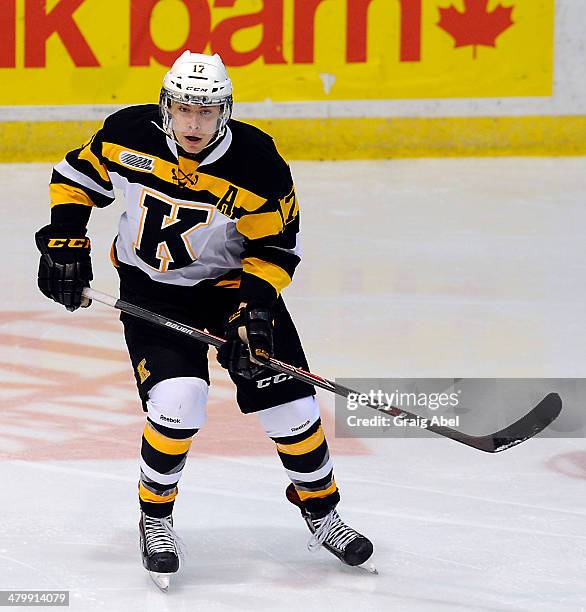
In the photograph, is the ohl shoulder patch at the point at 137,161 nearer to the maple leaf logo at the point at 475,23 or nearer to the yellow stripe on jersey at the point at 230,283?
the yellow stripe on jersey at the point at 230,283

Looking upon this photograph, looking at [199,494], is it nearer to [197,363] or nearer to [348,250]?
[197,363]

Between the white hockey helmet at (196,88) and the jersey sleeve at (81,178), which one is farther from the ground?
the white hockey helmet at (196,88)

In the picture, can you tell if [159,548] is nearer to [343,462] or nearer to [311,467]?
[311,467]

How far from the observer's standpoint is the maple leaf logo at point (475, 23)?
7.36 metres

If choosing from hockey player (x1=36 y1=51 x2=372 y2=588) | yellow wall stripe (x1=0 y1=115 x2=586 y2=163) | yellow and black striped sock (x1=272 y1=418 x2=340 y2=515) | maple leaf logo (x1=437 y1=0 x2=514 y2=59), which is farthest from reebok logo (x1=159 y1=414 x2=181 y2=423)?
maple leaf logo (x1=437 y1=0 x2=514 y2=59)

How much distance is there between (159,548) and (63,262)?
60 centimetres

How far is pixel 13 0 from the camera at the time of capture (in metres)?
7.23

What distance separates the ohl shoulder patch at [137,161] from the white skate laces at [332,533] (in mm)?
802

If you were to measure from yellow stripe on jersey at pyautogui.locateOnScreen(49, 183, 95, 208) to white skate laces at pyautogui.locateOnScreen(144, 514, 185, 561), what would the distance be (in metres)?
0.65

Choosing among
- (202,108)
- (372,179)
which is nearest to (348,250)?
(372,179)

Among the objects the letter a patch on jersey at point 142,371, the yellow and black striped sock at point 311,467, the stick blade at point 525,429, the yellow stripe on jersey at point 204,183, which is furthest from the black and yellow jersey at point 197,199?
the stick blade at point 525,429

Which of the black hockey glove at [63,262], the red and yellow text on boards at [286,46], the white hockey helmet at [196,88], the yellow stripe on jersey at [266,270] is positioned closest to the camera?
the white hockey helmet at [196,88]

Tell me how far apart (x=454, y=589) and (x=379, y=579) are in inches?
5.9

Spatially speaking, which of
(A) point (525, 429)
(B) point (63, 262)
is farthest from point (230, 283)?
(A) point (525, 429)
